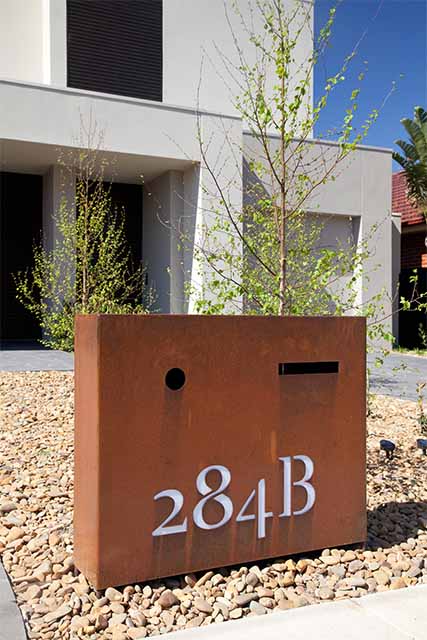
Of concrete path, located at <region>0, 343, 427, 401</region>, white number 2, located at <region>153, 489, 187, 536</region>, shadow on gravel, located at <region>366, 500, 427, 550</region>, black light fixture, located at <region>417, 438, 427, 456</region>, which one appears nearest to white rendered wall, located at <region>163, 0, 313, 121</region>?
concrete path, located at <region>0, 343, 427, 401</region>

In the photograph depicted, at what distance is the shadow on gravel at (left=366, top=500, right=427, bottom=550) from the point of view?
3941mm

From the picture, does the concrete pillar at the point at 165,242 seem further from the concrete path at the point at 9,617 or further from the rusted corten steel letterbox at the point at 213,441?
the concrete path at the point at 9,617

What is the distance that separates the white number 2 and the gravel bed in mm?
292

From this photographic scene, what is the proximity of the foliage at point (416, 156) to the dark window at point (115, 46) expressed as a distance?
7.10m

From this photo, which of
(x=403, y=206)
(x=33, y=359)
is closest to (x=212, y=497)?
(x=33, y=359)

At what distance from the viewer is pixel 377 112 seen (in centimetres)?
525

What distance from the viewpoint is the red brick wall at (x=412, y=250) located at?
21.3 metres

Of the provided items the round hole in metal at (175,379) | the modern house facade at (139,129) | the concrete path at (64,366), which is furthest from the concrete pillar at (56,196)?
the round hole in metal at (175,379)

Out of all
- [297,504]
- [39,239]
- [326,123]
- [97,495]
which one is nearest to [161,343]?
[97,495]

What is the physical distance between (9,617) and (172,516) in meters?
0.85

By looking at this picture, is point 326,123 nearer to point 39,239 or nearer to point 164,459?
point 164,459

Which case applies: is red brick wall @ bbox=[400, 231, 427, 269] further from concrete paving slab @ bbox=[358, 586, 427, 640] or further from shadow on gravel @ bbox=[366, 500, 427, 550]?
concrete paving slab @ bbox=[358, 586, 427, 640]

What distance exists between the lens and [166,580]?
328 cm

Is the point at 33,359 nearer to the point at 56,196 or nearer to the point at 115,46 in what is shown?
the point at 56,196
